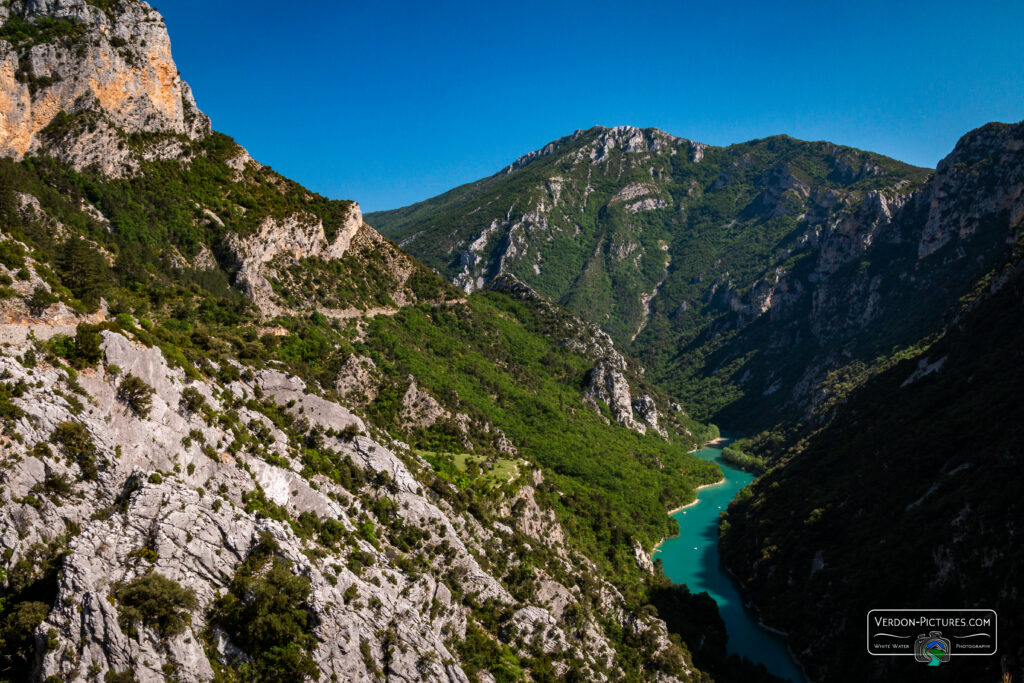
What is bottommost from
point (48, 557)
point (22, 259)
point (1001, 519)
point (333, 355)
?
point (48, 557)

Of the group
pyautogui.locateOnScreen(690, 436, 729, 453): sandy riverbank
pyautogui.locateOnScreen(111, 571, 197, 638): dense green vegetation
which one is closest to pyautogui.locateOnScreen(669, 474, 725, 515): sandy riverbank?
pyautogui.locateOnScreen(690, 436, 729, 453): sandy riverbank

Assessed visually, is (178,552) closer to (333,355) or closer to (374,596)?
(374,596)

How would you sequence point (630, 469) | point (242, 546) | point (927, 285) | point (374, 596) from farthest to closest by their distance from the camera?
point (927, 285) → point (630, 469) → point (374, 596) → point (242, 546)

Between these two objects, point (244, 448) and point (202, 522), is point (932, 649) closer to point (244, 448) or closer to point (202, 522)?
point (244, 448)

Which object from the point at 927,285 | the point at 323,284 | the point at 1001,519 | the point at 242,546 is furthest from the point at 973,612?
the point at 927,285

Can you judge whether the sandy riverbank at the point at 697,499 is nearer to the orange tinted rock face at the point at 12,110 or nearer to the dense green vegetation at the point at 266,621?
the dense green vegetation at the point at 266,621

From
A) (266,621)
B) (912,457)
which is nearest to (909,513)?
(912,457)
